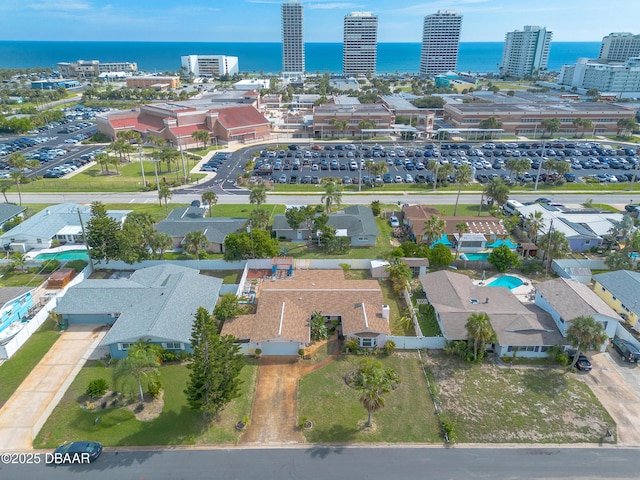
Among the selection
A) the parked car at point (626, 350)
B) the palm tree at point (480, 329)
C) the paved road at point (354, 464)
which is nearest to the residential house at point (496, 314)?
the palm tree at point (480, 329)

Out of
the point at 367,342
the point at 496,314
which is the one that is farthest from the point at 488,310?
the point at 367,342

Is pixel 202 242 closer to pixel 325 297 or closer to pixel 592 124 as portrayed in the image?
pixel 325 297

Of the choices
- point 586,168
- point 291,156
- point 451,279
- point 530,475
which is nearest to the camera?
point 530,475

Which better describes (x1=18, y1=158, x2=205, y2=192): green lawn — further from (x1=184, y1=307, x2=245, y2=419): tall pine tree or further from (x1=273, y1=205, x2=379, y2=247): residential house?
(x1=184, y1=307, x2=245, y2=419): tall pine tree

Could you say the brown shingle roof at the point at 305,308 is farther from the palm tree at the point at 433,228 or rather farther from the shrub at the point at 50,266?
the shrub at the point at 50,266

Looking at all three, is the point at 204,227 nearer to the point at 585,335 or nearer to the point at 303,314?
the point at 303,314

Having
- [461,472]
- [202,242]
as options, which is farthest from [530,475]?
[202,242]
